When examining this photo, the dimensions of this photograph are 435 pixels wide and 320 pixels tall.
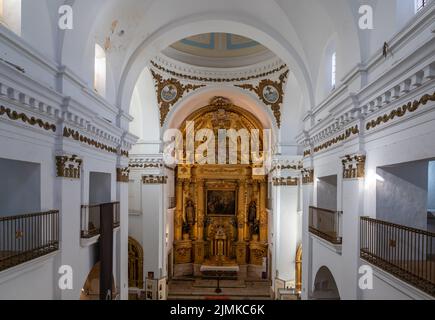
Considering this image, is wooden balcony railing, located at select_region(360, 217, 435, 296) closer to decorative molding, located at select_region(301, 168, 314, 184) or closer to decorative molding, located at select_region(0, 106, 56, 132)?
decorative molding, located at select_region(301, 168, 314, 184)

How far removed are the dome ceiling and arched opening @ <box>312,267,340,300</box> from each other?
376 inches

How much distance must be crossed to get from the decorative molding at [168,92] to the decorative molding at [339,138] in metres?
8.50

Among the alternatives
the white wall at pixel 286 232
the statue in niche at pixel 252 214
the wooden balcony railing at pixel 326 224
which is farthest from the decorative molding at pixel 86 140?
the statue in niche at pixel 252 214

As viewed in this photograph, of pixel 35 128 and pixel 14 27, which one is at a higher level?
pixel 14 27

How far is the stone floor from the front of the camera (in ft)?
55.1

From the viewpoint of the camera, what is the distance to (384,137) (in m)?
5.49

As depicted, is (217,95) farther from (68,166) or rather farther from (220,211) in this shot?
(68,166)

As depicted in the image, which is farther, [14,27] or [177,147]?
[177,147]

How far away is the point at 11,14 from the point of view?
17.1 feet

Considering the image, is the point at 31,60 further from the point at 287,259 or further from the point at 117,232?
the point at 287,259

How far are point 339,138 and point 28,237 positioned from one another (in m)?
5.96

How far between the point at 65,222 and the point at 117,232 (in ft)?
10.4

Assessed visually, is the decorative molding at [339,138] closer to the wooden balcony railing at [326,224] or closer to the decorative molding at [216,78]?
the wooden balcony railing at [326,224]
